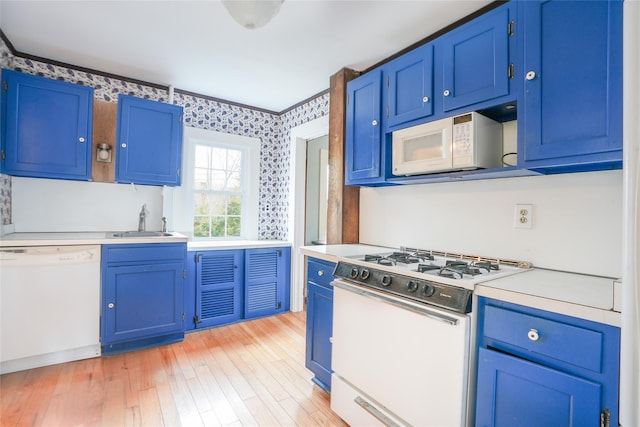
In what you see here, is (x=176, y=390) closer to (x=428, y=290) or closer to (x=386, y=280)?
(x=386, y=280)

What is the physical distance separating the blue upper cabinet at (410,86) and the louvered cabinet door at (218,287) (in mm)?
2167

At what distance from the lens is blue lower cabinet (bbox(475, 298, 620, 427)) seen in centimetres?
95

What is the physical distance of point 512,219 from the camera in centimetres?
174

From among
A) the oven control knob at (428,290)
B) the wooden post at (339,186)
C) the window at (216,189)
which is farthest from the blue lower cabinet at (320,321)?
the window at (216,189)

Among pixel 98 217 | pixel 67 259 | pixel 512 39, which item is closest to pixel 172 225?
pixel 98 217

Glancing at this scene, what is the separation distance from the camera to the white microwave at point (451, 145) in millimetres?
1635

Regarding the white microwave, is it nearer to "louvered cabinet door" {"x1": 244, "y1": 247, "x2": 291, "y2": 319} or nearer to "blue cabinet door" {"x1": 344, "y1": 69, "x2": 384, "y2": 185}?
"blue cabinet door" {"x1": 344, "y1": 69, "x2": 384, "y2": 185}

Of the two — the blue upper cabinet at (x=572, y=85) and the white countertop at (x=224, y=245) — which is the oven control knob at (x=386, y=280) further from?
the white countertop at (x=224, y=245)

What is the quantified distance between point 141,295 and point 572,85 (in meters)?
3.18

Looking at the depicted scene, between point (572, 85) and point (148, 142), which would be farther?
point (148, 142)

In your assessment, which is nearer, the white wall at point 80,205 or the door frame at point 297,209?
the white wall at point 80,205

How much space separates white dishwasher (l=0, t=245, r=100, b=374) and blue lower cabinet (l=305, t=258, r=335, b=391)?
5.66ft

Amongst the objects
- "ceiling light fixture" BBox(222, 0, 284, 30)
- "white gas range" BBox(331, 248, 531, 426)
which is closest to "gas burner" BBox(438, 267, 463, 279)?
"white gas range" BBox(331, 248, 531, 426)

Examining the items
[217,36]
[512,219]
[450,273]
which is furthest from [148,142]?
[512,219]
